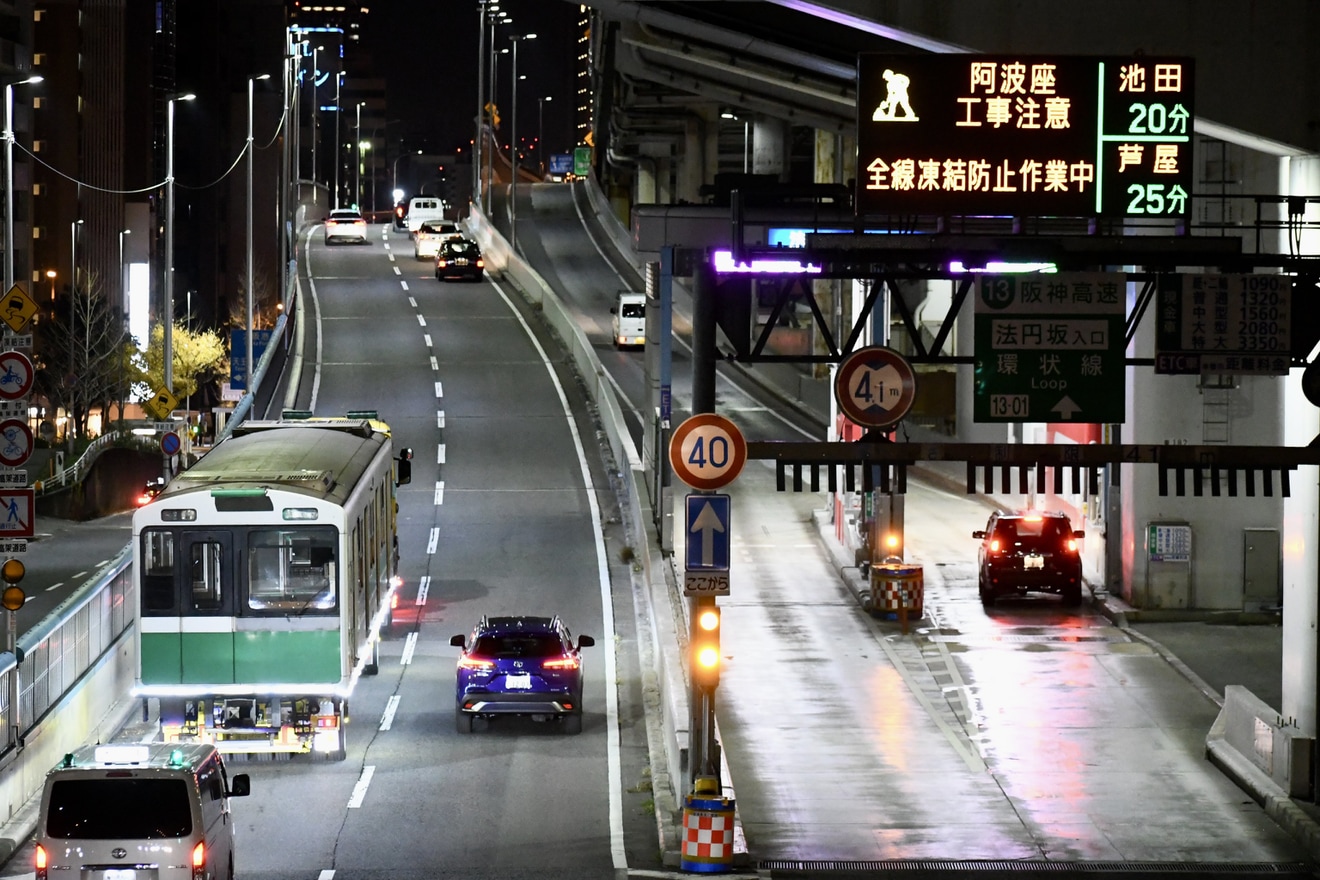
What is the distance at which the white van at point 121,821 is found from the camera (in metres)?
14.7

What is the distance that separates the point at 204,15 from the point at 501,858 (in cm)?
13950

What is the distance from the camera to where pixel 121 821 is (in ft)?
48.5

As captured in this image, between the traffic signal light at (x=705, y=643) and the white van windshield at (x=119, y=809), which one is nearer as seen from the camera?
the white van windshield at (x=119, y=809)

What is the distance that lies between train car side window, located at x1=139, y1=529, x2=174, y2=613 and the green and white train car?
12mm

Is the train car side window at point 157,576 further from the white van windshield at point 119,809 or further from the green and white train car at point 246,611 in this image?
the white van windshield at point 119,809

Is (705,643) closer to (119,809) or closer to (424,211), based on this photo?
(119,809)

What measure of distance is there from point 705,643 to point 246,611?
6311 millimetres

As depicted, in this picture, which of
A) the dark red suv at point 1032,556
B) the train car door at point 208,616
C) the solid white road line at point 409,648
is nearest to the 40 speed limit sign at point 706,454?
the train car door at point 208,616

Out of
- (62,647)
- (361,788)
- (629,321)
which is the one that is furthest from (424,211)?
(361,788)

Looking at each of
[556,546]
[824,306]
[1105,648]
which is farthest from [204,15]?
[1105,648]

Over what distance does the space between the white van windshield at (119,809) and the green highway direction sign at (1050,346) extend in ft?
27.6

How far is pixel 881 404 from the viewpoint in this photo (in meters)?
18.2

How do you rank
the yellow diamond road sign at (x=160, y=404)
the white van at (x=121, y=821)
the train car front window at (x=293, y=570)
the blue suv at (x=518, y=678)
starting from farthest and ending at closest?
the yellow diamond road sign at (x=160, y=404), the blue suv at (x=518, y=678), the train car front window at (x=293, y=570), the white van at (x=121, y=821)

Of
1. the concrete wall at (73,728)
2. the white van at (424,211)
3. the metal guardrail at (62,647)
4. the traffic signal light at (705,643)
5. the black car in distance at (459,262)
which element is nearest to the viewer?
the traffic signal light at (705,643)
